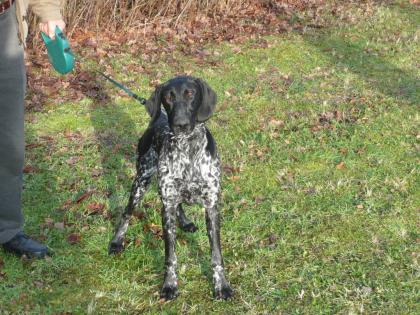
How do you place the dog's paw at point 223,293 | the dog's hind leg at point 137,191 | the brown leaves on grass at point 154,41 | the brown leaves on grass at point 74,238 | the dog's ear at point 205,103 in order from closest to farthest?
the dog's ear at point 205,103, the dog's paw at point 223,293, the dog's hind leg at point 137,191, the brown leaves on grass at point 74,238, the brown leaves on grass at point 154,41

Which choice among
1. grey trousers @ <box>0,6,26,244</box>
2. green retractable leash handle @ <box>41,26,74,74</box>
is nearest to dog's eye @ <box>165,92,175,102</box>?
green retractable leash handle @ <box>41,26,74,74</box>

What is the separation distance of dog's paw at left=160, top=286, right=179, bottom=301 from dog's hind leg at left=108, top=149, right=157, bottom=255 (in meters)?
0.99

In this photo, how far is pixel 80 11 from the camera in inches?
509

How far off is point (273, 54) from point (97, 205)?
6.98 meters

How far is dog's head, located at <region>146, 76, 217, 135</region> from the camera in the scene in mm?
4934

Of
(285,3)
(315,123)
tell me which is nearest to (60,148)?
(315,123)

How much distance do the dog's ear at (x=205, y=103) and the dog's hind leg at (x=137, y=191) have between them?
1008 millimetres

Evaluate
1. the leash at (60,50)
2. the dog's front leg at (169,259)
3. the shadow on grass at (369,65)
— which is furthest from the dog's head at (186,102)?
the shadow on grass at (369,65)

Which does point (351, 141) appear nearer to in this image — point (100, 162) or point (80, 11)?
point (100, 162)

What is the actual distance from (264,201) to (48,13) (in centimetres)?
323

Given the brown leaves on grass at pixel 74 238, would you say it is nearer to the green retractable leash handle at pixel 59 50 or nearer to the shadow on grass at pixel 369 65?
the green retractable leash handle at pixel 59 50

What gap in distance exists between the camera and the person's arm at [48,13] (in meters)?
5.27

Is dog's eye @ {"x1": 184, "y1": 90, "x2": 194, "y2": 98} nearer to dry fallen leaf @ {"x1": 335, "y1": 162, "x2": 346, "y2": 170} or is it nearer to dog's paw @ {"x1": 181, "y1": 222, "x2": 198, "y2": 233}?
dog's paw @ {"x1": 181, "y1": 222, "x2": 198, "y2": 233}

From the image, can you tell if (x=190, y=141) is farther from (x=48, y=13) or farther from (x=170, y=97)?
(x=48, y=13)
